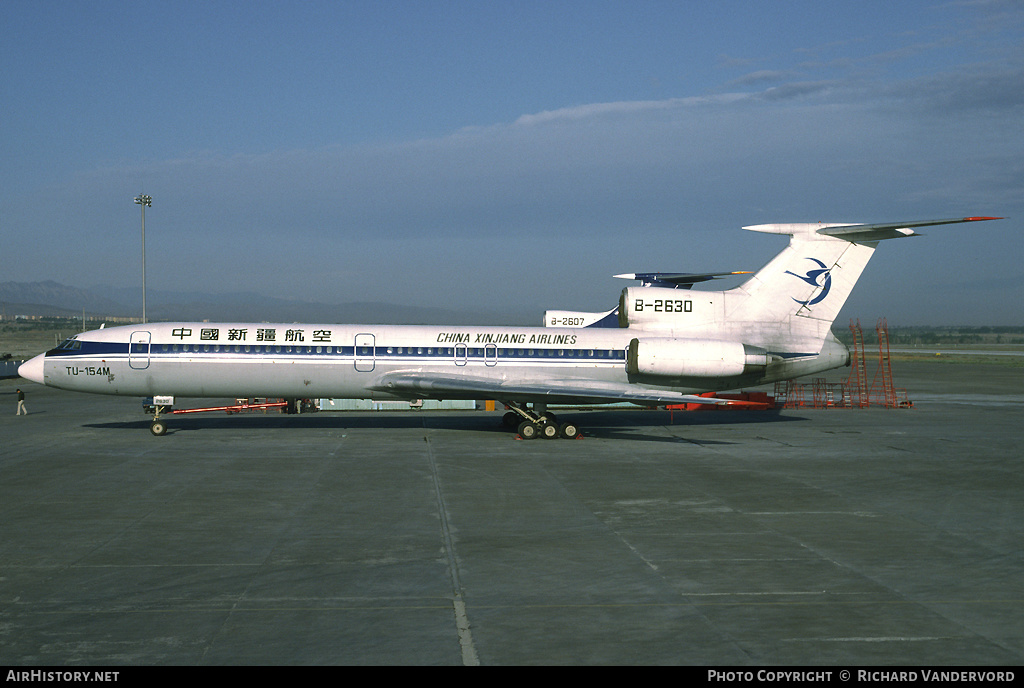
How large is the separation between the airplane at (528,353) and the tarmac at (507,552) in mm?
2038

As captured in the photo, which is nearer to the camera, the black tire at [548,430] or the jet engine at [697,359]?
the jet engine at [697,359]

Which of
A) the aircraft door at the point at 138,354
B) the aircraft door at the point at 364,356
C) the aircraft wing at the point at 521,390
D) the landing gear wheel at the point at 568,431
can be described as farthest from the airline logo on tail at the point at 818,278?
the aircraft door at the point at 138,354

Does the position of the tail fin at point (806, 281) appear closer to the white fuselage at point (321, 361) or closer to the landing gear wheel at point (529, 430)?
the white fuselage at point (321, 361)

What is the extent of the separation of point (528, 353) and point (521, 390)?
7.58ft

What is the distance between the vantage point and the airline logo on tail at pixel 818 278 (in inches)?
1001

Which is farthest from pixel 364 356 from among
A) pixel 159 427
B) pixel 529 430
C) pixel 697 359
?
pixel 697 359

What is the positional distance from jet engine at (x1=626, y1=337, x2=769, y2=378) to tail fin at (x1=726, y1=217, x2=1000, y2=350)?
127 centimetres

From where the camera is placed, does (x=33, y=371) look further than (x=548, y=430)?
Yes

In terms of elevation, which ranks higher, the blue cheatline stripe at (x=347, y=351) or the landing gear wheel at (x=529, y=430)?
the blue cheatline stripe at (x=347, y=351)

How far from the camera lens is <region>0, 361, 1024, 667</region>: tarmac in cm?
832

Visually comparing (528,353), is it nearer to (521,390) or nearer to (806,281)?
(521,390)

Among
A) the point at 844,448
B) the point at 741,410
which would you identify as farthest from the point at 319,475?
the point at 741,410

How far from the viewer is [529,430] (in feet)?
82.6

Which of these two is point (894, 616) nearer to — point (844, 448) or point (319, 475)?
point (319, 475)
